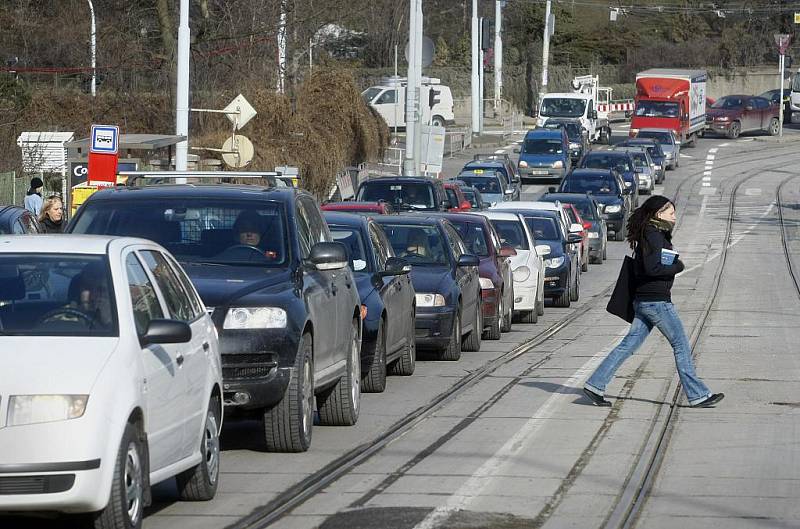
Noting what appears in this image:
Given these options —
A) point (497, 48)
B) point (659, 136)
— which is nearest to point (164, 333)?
point (659, 136)

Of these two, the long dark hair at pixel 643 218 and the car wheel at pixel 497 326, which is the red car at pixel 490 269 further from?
the long dark hair at pixel 643 218

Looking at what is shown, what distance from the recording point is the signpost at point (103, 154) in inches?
894

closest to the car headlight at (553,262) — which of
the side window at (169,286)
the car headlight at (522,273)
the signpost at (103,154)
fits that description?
the car headlight at (522,273)

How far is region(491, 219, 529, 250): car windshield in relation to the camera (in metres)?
23.9

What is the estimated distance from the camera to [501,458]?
34.5 ft

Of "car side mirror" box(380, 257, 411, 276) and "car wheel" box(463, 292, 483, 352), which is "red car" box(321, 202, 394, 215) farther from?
"car side mirror" box(380, 257, 411, 276)

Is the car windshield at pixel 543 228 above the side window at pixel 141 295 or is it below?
below

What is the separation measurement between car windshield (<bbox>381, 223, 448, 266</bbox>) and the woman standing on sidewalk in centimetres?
486

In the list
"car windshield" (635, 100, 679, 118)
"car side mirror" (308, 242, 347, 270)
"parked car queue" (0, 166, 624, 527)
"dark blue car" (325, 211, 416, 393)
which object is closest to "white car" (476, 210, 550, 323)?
"parked car queue" (0, 166, 624, 527)

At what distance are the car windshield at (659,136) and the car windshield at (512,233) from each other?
1577 inches

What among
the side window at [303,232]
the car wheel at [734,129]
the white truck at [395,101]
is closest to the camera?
the side window at [303,232]

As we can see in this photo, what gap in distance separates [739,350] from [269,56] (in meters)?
28.7

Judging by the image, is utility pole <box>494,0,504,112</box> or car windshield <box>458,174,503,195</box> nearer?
car windshield <box>458,174,503,195</box>

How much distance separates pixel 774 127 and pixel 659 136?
17874 mm
